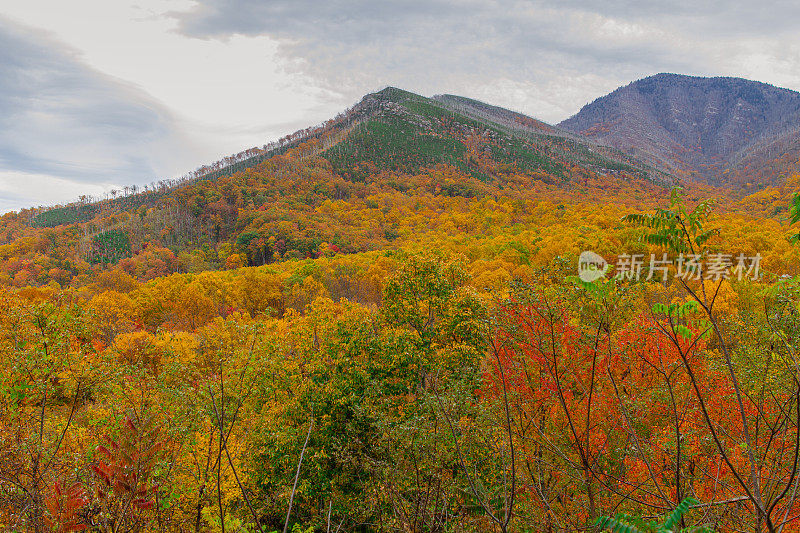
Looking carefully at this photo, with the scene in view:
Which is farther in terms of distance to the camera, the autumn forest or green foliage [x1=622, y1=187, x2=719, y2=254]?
the autumn forest

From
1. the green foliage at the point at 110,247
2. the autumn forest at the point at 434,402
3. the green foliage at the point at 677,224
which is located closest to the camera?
the green foliage at the point at 677,224

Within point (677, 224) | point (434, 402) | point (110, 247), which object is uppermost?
point (677, 224)

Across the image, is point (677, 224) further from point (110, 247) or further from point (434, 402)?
point (110, 247)

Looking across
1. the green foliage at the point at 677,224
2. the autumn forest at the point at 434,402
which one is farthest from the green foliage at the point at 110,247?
the green foliage at the point at 677,224

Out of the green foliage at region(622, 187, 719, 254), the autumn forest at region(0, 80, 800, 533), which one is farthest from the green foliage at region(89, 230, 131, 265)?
the green foliage at region(622, 187, 719, 254)

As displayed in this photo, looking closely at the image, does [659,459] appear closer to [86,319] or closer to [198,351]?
[86,319]

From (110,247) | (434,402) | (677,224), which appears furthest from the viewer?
(110,247)

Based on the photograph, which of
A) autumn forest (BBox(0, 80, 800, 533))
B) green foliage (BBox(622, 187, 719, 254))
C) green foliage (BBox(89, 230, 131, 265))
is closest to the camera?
green foliage (BBox(622, 187, 719, 254))

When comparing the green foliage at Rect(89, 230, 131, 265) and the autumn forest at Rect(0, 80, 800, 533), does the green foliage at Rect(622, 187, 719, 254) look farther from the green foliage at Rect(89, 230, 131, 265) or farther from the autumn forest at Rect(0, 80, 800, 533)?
the green foliage at Rect(89, 230, 131, 265)

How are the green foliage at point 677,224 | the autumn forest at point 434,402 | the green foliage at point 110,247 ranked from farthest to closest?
the green foliage at point 110,247 < the autumn forest at point 434,402 < the green foliage at point 677,224

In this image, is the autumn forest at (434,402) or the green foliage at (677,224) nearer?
the green foliage at (677,224)

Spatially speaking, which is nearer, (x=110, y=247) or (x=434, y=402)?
(x=434, y=402)

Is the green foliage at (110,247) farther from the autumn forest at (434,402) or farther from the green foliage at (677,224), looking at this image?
the green foliage at (677,224)

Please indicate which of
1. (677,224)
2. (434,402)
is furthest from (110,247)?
(677,224)
